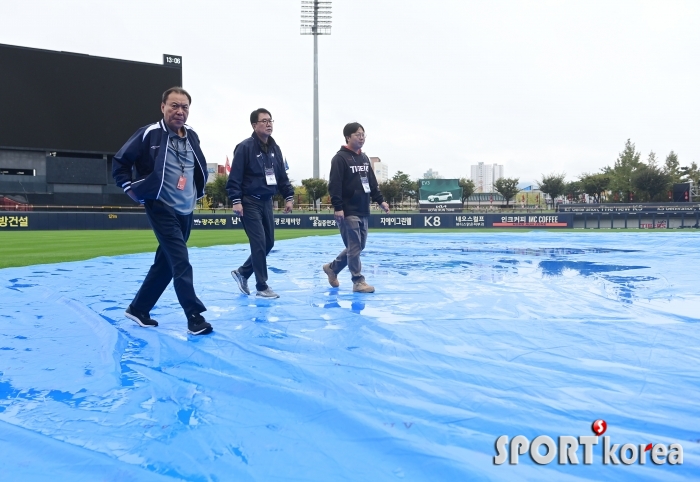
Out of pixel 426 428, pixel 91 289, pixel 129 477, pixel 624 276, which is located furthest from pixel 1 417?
pixel 624 276

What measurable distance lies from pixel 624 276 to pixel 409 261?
11.3 feet

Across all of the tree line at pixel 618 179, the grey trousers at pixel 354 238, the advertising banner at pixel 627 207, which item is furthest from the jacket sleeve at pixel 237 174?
the tree line at pixel 618 179

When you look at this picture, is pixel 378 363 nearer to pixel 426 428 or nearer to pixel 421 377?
pixel 421 377

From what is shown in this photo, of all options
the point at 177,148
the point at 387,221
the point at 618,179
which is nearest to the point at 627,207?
the point at 387,221

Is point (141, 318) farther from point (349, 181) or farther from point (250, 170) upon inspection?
point (349, 181)

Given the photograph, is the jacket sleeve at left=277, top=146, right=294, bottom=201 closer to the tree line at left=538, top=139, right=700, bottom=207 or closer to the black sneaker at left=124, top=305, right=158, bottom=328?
the black sneaker at left=124, top=305, right=158, bottom=328

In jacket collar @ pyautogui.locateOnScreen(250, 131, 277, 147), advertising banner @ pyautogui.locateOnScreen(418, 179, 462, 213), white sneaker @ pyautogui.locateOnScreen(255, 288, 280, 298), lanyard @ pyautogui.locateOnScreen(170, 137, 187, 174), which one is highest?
advertising banner @ pyautogui.locateOnScreen(418, 179, 462, 213)

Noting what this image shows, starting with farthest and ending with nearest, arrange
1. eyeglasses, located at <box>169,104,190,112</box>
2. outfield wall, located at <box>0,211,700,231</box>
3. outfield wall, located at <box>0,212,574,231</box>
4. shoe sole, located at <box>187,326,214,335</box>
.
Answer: outfield wall, located at <box>0,212,574,231</box>, outfield wall, located at <box>0,211,700,231</box>, eyeglasses, located at <box>169,104,190,112</box>, shoe sole, located at <box>187,326,214,335</box>

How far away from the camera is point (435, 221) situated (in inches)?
1194

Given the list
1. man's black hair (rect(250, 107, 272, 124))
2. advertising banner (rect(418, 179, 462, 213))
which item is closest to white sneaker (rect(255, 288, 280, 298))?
man's black hair (rect(250, 107, 272, 124))

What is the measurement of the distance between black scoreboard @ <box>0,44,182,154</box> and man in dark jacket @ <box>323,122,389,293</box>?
32.8 m
